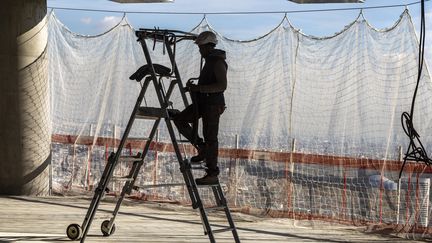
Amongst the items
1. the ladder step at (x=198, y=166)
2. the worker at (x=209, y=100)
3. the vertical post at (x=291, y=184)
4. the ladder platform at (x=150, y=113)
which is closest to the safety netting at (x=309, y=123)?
the vertical post at (x=291, y=184)

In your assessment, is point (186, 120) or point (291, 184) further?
point (291, 184)

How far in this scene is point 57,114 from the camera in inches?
625

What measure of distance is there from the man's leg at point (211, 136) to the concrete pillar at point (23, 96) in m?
6.76

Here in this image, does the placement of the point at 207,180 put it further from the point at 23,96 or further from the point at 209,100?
the point at 23,96

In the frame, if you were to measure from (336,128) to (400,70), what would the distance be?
1333 millimetres

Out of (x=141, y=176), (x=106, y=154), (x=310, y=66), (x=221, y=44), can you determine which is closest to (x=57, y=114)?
(x=106, y=154)

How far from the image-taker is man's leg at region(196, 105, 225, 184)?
871 centimetres

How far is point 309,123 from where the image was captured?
41.2 ft

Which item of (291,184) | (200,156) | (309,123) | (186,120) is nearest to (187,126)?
(186,120)

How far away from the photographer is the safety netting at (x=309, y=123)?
11.8 metres

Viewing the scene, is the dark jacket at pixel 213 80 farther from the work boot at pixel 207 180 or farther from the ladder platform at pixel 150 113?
the work boot at pixel 207 180

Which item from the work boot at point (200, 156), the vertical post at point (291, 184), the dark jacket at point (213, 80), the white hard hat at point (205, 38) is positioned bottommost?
the vertical post at point (291, 184)

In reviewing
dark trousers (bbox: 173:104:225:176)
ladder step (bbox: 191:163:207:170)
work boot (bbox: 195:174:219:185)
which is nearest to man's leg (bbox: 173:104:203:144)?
dark trousers (bbox: 173:104:225:176)

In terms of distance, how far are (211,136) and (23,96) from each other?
6.91 m
